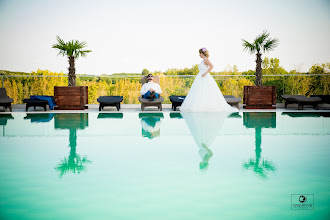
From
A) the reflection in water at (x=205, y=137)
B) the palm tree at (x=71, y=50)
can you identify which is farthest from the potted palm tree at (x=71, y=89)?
the reflection in water at (x=205, y=137)

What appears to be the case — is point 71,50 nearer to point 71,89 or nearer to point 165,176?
point 71,89

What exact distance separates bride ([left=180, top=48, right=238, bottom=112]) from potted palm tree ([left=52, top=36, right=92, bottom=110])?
2.93 meters

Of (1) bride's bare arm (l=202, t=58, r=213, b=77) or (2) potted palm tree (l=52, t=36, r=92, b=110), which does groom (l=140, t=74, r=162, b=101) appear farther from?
(2) potted palm tree (l=52, t=36, r=92, b=110)

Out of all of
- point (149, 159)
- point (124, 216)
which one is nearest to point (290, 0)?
point (149, 159)

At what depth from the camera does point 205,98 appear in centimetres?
908

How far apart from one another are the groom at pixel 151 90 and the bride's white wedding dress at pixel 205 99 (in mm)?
836

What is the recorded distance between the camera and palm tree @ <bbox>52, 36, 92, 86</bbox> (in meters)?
10.0

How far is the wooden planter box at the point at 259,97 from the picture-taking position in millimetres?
9992

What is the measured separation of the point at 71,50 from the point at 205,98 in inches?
161

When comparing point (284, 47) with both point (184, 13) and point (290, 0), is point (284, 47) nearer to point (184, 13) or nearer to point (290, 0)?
point (290, 0)

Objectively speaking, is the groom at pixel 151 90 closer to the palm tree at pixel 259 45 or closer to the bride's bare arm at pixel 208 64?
the bride's bare arm at pixel 208 64

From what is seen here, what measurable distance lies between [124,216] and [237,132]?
3.62 meters

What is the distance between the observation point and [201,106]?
9039 millimetres

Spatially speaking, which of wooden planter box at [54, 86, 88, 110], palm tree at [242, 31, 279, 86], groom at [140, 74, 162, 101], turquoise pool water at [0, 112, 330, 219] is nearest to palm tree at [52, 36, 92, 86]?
wooden planter box at [54, 86, 88, 110]
